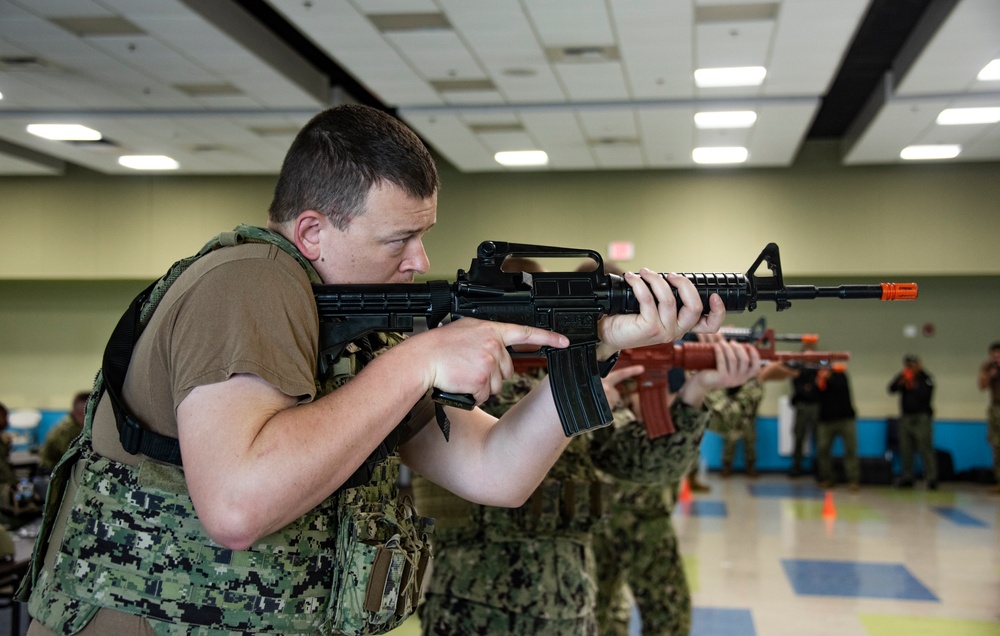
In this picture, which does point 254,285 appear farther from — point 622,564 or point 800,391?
point 800,391

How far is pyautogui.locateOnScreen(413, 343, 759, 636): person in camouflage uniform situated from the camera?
2.81 m

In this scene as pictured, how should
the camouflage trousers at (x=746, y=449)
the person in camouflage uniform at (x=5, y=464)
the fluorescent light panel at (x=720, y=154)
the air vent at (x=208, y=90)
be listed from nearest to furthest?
the person in camouflage uniform at (x=5, y=464) < the air vent at (x=208, y=90) < the fluorescent light panel at (x=720, y=154) < the camouflage trousers at (x=746, y=449)

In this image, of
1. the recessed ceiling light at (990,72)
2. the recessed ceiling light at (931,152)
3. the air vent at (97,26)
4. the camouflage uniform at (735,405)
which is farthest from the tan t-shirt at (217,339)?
the recessed ceiling light at (931,152)

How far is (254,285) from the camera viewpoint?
1.45 meters

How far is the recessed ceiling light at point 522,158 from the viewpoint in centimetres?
1234

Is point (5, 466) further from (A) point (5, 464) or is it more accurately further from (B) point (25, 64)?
(B) point (25, 64)

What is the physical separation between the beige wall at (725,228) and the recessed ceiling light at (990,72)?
4.03 m

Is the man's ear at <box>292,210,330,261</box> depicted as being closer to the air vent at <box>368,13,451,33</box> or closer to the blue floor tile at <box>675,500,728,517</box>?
the air vent at <box>368,13,451,33</box>

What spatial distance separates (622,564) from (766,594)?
9.71 feet

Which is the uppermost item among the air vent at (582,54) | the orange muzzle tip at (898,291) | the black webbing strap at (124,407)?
the air vent at (582,54)

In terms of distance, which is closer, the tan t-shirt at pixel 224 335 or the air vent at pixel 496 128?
the tan t-shirt at pixel 224 335

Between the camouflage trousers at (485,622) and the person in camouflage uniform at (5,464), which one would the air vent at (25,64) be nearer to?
the person in camouflage uniform at (5,464)

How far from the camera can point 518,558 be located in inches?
114

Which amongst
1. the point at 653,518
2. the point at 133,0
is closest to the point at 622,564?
the point at 653,518
